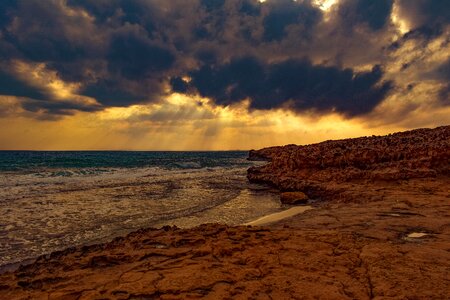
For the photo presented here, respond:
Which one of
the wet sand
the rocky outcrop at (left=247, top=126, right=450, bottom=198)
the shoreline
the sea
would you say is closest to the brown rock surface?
the shoreline

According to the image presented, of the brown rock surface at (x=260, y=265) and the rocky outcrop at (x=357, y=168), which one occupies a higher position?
the rocky outcrop at (x=357, y=168)

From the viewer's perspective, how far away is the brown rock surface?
3.48 meters

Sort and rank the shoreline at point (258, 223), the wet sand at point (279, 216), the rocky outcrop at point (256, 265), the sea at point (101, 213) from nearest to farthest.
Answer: the rocky outcrop at point (256, 265) → the shoreline at point (258, 223) → the sea at point (101, 213) → the wet sand at point (279, 216)

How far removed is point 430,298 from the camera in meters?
3.24

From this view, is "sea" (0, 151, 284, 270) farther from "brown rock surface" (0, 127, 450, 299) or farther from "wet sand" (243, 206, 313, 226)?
"brown rock surface" (0, 127, 450, 299)

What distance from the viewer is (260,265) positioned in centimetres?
415

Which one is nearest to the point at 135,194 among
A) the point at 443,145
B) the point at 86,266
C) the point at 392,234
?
the point at 86,266

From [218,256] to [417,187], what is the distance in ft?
28.8

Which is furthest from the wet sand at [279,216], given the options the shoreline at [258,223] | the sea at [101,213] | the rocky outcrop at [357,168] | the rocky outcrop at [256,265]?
the rocky outcrop at [357,168]

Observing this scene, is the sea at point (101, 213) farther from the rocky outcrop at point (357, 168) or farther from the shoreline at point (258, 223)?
the rocky outcrop at point (357, 168)

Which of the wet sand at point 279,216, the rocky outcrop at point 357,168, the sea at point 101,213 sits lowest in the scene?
the sea at point 101,213

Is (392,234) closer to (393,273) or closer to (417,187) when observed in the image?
(393,273)

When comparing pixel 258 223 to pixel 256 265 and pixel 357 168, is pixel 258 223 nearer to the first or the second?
pixel 256 265

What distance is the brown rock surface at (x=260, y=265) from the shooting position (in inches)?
137
